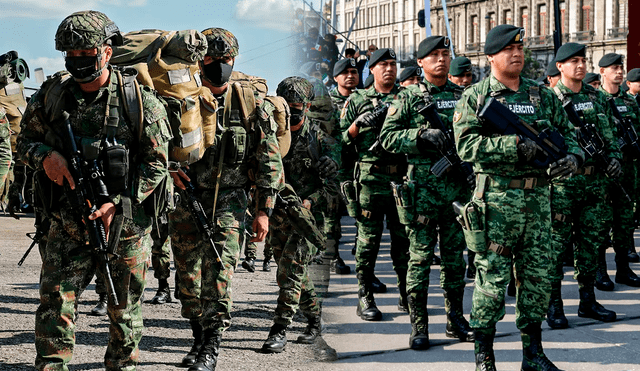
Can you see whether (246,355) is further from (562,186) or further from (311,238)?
(562,186)

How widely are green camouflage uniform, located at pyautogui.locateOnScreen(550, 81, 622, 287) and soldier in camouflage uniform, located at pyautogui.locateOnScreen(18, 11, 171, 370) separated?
334cm

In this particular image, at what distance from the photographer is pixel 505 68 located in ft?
14.8

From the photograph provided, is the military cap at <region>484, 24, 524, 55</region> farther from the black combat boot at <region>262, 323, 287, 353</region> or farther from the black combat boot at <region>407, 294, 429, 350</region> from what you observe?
the black combat boot at <region>262, 323, 287, 353</region>

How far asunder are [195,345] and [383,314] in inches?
67.3

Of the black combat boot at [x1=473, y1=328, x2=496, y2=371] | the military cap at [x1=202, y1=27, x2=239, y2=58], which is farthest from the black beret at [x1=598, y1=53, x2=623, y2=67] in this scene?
the military cap at [x1=202, y1=27, x2=239, y2=58]

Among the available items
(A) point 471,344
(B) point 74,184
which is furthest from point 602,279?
(B) point 74,184

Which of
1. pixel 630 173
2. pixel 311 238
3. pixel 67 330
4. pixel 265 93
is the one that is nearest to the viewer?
pixel 67 330

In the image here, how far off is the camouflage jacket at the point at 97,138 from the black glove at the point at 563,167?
203 cm

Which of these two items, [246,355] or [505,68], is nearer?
[505,68]

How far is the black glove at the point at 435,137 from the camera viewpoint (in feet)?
16.7

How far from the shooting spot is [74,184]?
3.86 m

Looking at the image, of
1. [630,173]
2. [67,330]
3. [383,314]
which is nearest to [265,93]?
[383,314]

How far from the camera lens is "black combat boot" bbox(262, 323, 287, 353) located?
5406 mm

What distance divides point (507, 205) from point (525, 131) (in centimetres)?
41
